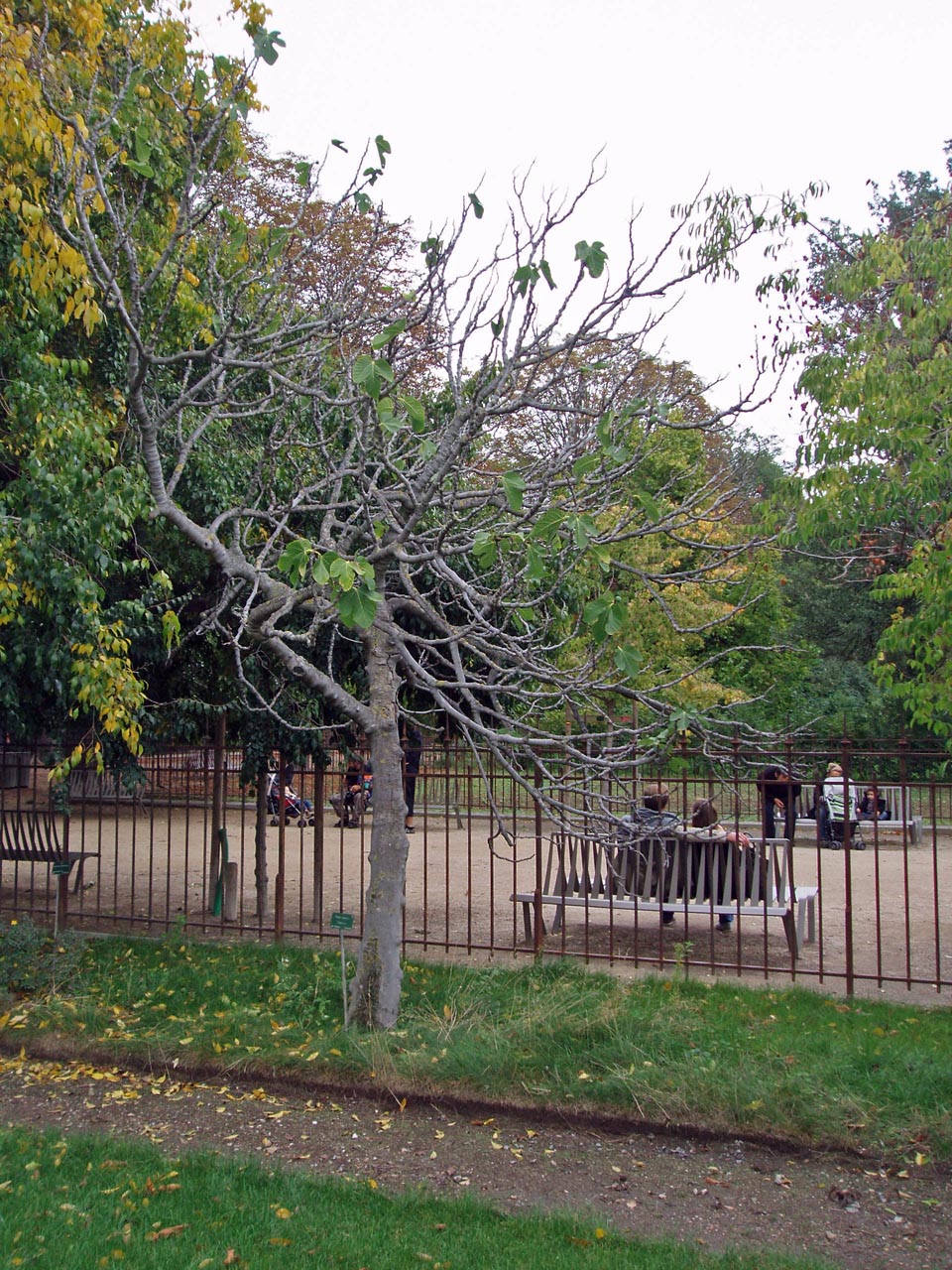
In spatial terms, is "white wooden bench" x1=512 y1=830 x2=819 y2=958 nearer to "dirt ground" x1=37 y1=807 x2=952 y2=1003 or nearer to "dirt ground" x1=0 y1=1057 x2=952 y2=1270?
"dirt ground" x1=37 y1=807 x2=952 y2=1003

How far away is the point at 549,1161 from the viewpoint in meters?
5.14

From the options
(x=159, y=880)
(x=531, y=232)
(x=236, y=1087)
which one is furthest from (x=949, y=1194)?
(x=159, y=880)

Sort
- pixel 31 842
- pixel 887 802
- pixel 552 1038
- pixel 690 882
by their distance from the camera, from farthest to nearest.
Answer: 1. pixel 887 802
2. pixel 31 842
3. pixel 690 882
4. pixel 552 1038

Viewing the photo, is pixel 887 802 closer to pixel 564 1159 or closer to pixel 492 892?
pixel 492 892

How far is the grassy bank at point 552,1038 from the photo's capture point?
5.39 meters

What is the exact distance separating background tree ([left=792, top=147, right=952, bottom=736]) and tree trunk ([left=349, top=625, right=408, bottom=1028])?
11.5 feet

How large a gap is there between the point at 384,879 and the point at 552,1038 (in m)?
1.25

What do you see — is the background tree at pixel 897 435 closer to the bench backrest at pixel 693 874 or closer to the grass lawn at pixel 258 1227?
Result: the bench backrest at pixel 693 874

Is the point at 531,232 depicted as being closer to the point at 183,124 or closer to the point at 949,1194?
the point at 183,124

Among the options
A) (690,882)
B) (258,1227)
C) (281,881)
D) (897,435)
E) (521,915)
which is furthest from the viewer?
(521,915)

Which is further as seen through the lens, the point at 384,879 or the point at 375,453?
the point at 375,453

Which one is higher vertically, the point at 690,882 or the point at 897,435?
the point at 897,435

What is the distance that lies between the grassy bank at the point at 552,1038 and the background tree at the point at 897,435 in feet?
7.84

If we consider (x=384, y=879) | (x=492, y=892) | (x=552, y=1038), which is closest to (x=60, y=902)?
(x=492, y=892)
